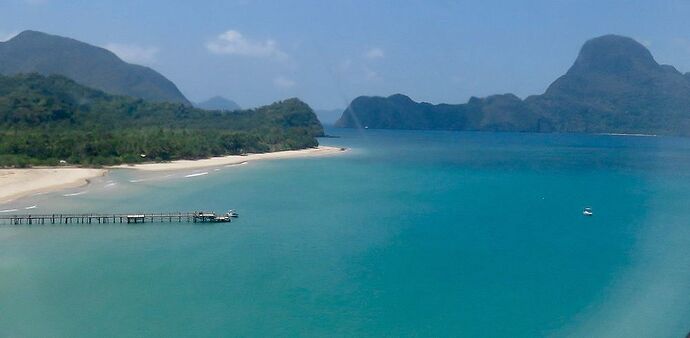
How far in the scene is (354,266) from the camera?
19.9 meters

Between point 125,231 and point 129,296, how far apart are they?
906cm

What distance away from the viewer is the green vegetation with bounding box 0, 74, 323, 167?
46.8 metres

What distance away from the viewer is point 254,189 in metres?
38.3

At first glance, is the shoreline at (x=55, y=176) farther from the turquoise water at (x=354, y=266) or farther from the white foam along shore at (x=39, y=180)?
the turquoise water at (x=354, y=266)

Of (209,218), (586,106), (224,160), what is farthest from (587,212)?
(586,106)

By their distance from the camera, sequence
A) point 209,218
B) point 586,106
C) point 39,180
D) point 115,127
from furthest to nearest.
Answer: point 586,106 → point 115,127 → point 39,180 → point 209,218

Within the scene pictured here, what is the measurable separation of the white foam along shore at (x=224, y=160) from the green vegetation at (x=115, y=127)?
48.1 inches

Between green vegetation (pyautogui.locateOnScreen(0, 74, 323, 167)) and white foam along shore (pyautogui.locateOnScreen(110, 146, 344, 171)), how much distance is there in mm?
1221

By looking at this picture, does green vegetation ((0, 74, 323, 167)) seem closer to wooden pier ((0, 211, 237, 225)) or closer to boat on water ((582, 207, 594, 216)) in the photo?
wooden pier ((0, 211, 237, 225))

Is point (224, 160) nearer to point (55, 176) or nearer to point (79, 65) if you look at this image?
point (55, 176)

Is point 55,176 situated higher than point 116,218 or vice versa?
point 55,176

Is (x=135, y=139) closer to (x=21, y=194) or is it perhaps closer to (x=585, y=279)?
(x=21, y=194)

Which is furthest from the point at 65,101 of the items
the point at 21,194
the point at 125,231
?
the point at 125,231

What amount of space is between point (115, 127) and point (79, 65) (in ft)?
276
